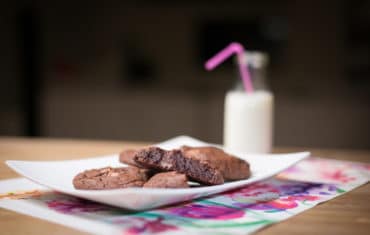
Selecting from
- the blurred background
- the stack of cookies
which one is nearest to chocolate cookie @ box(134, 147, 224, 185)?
the stack of cookies

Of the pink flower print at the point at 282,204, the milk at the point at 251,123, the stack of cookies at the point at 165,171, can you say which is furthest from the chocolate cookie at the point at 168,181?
the milk at the point at 251,123

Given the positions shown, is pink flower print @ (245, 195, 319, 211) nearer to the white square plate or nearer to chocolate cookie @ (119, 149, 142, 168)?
the white square plate

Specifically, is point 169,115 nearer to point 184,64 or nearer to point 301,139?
point 184,64

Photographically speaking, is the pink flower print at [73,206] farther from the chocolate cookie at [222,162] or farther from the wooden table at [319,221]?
the chocolate cookie at [222,162]

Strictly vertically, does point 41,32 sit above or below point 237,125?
above

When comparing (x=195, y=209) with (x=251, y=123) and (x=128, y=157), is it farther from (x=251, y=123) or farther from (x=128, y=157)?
(x=251, y=123)

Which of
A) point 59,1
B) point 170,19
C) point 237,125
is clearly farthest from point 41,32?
point 237,125

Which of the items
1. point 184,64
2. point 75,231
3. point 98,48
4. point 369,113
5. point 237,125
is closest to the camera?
point 75,231
